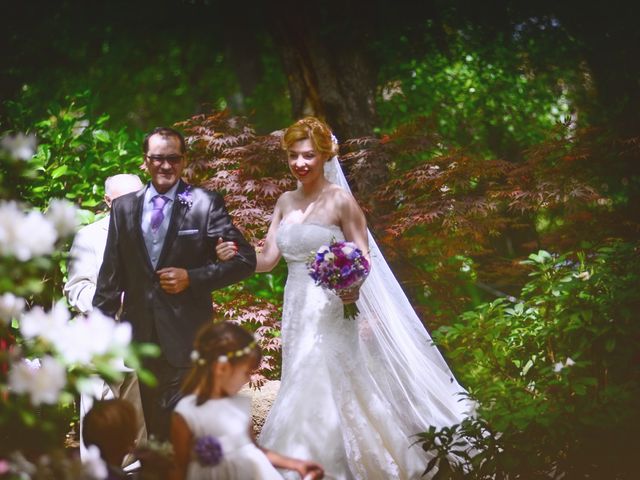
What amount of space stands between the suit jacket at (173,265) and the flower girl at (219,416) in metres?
0.80

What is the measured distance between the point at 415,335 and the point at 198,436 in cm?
223

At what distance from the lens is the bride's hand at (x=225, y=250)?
337 cm

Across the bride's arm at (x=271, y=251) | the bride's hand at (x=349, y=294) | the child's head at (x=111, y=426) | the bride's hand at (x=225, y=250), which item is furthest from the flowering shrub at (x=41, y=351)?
the bride's arm at (x=271, y=251)

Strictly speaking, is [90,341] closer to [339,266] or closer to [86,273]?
[339,266]

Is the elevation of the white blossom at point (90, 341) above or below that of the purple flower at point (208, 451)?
above

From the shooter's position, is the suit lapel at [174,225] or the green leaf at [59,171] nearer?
the suit lapel at [174,225]

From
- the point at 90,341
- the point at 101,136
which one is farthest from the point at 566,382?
the point at 101,136

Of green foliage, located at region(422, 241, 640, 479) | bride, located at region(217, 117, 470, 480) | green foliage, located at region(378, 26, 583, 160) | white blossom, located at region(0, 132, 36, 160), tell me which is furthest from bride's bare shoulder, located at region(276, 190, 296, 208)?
green foliage, located at region(378, 26, 583, 160)

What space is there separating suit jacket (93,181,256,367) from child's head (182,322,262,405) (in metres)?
0.80

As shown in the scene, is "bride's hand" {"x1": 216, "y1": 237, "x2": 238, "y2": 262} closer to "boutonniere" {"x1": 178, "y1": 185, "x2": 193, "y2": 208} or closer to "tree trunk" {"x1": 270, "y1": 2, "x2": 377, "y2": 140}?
"boutonniere" {"x1": 178, "y1": 185, "x2": 193, "y2": 208}

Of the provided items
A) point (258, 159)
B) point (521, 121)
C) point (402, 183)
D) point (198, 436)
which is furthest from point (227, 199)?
point (521, 121)

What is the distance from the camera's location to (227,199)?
535cm

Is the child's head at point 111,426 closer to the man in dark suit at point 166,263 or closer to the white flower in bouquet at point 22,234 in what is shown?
the man in dark suit at point 166,263

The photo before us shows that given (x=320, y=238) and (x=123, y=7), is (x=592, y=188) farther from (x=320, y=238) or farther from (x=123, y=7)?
(x=123, y=7)
